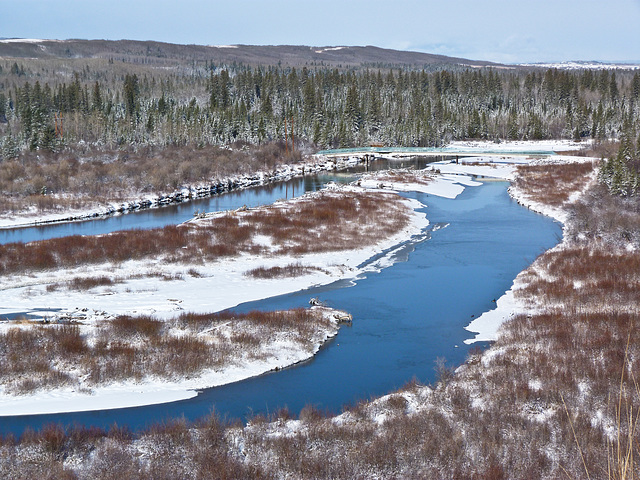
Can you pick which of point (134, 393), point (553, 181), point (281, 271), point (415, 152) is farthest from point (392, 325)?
point (415, 152)

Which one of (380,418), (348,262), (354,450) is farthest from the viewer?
(348,262)

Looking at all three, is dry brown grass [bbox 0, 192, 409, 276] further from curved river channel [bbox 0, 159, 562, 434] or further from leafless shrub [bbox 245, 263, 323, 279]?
curved river channel [bbox 0, 159, 562, 434]

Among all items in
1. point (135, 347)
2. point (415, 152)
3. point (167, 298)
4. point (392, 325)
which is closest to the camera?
point (135, 347)

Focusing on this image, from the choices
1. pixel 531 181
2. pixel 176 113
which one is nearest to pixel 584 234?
pixel 531 181

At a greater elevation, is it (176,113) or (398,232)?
(176,113)

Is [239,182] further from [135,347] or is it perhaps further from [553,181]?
[135,347]

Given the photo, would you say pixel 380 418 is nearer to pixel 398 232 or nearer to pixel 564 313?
pixel 564 313
